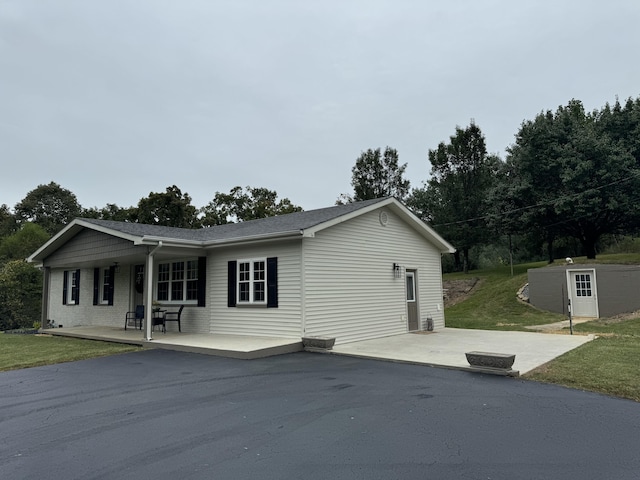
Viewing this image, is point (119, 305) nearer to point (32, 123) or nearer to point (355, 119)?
point (32, 123)

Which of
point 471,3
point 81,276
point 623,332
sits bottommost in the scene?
point 623,332

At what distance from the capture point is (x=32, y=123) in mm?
17469

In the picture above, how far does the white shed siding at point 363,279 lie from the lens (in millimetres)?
10227

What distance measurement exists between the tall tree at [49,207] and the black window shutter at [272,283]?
1706 inches

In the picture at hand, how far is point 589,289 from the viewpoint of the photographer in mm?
17359

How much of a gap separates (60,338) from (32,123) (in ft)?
32.9

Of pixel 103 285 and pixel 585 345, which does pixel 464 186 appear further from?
pixel 103 285

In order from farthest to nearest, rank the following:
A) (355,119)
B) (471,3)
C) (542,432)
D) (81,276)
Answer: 1. (355,119)
2. (81,276)
3. (471,3)
4. (542,432)

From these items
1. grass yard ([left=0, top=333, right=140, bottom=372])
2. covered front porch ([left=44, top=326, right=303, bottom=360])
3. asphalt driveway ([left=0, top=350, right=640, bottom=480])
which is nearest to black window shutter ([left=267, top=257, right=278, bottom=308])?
covered front porch ([left=44, top=326, right=303, bottom=360])

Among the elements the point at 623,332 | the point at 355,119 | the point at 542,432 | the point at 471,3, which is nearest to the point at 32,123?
the point at 355,119

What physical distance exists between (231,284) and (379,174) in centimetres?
2491

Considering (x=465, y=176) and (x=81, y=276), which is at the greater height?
(x=465, y=176)

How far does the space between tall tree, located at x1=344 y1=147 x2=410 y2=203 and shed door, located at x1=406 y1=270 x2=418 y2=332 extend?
20688 millimetres

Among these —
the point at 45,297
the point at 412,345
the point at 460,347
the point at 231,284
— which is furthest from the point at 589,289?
the point at 45,297
